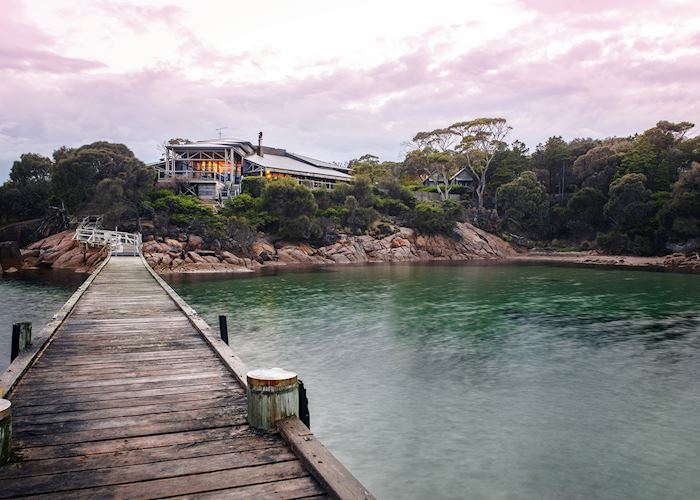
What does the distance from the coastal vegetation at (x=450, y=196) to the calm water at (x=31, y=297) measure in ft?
39.9

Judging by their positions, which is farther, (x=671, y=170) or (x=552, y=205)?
(x=552, y=205)

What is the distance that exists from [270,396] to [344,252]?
51.2 meters

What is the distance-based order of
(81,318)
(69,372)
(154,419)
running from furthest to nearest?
1. (81,318)
2. (69,372)
3. (154,419)

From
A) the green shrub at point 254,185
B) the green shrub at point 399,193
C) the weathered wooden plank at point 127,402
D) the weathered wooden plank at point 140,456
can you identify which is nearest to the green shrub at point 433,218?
the green shrub at point 399,193

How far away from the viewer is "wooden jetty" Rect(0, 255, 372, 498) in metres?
4.03

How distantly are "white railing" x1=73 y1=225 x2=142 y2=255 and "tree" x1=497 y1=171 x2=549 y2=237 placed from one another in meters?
49.7

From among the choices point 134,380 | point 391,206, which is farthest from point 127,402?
point 391,206

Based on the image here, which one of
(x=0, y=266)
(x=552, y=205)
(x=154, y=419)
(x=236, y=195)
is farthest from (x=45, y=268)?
(x=552, y=205)

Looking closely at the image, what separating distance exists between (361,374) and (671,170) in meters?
65.4

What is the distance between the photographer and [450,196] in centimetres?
7531

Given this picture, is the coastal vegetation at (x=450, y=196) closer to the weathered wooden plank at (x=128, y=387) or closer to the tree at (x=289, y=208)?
the tree at (x=289, y=208)

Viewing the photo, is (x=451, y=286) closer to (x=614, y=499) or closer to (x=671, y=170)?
(x=614, y=499)

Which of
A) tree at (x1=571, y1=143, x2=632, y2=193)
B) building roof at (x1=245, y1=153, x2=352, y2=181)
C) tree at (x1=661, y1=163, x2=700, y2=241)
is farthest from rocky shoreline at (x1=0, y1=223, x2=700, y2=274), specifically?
building roof at (x1=245, y1=153, x2=352, y2=181)

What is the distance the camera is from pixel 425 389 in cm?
1244
